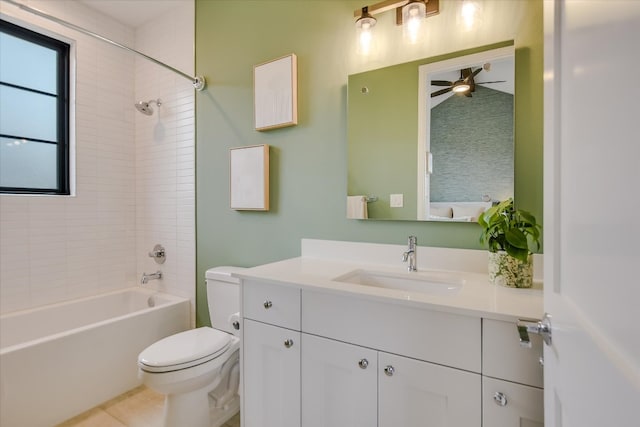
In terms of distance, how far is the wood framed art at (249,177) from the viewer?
191cm

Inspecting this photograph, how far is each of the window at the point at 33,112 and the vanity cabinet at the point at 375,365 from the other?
1.89 metres

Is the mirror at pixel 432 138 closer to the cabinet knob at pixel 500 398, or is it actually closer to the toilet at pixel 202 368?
the cabinet knob at pixel 500 398

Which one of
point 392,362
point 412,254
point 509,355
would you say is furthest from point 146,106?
point 509,355

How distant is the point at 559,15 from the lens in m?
0.60

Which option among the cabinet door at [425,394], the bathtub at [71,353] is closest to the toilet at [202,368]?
the bathtub at [71,353]

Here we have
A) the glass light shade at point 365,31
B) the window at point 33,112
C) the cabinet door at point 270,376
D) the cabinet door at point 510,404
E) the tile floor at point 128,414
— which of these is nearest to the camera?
the cabinet door at point 510,404

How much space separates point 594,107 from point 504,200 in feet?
3.00

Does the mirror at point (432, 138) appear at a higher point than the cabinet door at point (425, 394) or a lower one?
higher

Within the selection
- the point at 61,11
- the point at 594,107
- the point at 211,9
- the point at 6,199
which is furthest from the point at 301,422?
the point at 61,11

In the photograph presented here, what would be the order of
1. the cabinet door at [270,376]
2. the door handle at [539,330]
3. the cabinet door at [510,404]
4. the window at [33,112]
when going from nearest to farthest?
the door handle at [539,330] → the cabinet door at [510,404] → the cabinet door at [270,376] → the window at [33,112]

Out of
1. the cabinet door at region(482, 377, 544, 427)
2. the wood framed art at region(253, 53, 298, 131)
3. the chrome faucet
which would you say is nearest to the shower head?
the wood framed art at region(253, 53, 298, 131)

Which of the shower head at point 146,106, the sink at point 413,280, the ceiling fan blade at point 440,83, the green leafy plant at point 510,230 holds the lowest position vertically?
the sink at point 413,280

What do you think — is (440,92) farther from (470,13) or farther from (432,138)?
(470,13)

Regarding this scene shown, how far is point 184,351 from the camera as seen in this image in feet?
4.87
